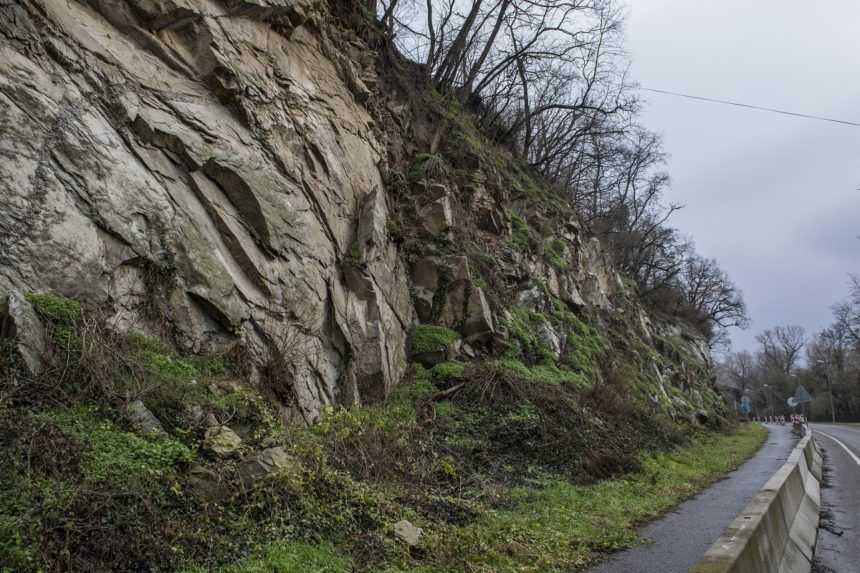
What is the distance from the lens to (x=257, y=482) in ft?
20.0

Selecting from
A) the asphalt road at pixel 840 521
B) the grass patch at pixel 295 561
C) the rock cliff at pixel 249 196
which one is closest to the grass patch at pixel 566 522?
the grass patch at pixel 295 561

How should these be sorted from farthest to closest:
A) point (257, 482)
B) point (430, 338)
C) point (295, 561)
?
point (430, 338) < point (257, 482) < point (295, 561)

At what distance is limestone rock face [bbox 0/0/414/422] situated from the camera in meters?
7.52

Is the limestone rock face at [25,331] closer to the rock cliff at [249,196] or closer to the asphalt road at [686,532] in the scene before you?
the rock cliff at [249,196]

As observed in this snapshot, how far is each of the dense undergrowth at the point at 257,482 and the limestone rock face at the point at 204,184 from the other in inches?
29.8

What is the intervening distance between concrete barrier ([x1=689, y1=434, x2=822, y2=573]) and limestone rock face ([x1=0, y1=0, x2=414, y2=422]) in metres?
6.31

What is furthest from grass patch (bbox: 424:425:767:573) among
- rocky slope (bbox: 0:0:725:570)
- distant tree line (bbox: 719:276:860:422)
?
distant tree line (bbox: 719:276:860:422)

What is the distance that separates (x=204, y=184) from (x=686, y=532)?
8.69 meters

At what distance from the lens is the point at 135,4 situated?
9992mm

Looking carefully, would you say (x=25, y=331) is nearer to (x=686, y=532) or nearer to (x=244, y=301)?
(x=244, y=301)

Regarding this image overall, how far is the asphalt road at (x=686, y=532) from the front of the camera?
Result: 646 centimetres

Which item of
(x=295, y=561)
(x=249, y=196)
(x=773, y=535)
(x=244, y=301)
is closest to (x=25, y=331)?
(x=244, y=301)

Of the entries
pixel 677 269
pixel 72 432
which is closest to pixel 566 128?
pixel 677 269

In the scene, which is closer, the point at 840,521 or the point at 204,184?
the point at 840,521
